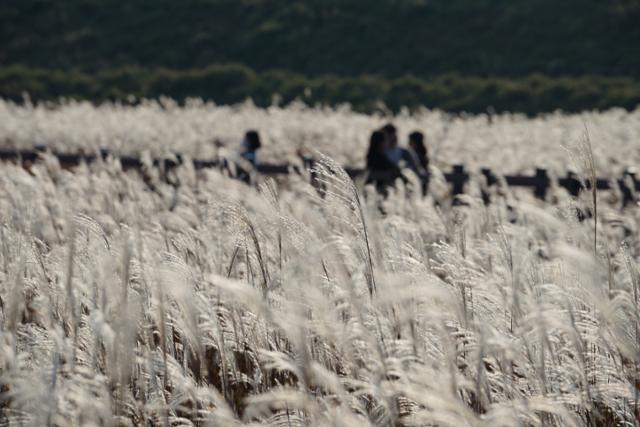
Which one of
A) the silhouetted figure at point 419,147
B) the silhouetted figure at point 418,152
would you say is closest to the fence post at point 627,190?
the silhouetted figure at point 418,152

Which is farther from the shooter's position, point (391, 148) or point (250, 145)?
point (250, 145)

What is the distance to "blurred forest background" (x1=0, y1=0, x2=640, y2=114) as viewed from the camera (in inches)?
1125

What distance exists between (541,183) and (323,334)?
6905 millimetres

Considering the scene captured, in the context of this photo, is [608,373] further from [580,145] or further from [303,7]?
[303,7]

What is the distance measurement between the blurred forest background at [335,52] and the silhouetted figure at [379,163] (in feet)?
59.4

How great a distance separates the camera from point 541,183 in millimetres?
8594

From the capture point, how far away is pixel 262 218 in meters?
3.61

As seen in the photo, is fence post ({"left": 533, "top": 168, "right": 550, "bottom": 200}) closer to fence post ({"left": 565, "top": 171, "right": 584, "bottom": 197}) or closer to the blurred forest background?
fence post ({"left": 565, "top": 171, "right": 584, "bottom": 197})

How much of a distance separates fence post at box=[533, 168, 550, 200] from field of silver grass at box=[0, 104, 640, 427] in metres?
4.80

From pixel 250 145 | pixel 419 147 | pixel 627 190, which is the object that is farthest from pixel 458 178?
pixel 250 145

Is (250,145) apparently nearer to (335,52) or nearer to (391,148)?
(391,148)

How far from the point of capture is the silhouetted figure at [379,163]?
8539 millimetres

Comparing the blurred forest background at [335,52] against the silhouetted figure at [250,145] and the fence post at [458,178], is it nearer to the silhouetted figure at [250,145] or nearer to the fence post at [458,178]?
the silhouetted figure at [250,145]

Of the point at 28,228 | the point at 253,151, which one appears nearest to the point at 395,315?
the point at 28,228
